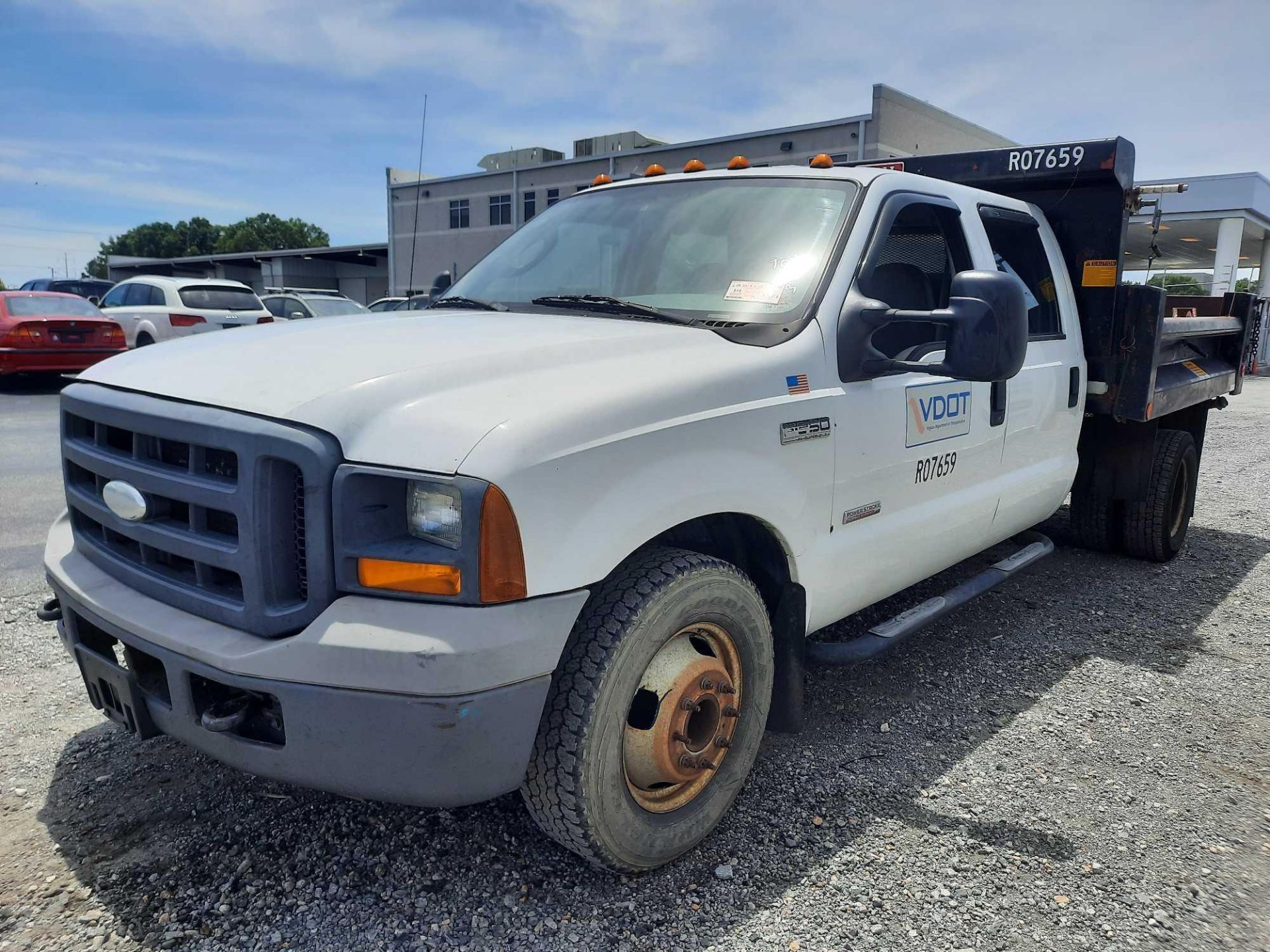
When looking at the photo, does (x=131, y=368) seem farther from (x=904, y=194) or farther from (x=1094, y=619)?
(x=1094, y=619)

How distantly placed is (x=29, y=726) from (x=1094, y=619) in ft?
15.1

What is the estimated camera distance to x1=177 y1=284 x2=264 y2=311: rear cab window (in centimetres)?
1488

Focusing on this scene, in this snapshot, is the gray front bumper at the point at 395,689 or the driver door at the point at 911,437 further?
the driver door at the point at 911,437

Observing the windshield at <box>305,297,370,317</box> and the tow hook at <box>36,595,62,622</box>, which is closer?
the tow hook at <box>36,595,62,622</box>

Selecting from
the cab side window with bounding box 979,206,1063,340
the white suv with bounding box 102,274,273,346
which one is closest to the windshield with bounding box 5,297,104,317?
the white suv with bounding box 102,274,273,346

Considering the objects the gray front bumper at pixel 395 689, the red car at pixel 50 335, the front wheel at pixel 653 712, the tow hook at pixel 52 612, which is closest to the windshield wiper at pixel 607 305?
the front wheel at pixel 653 712

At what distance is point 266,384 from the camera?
2273 mm

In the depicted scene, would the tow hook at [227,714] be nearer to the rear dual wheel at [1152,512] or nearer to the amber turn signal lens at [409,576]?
the amber turn signal lens at [409,576]

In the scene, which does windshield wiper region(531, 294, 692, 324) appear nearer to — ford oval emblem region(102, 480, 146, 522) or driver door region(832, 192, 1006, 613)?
driver door region(832, 192, 1006, 613)

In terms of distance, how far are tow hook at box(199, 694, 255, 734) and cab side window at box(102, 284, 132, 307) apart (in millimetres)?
15885

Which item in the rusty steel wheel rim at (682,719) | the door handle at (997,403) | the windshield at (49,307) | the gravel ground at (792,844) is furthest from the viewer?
the windshield at (49,307)

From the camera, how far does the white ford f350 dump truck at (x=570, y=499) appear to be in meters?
2.04

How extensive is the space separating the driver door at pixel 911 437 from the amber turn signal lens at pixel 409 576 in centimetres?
139

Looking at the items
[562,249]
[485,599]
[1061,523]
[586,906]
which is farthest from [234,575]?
[1061,523]
